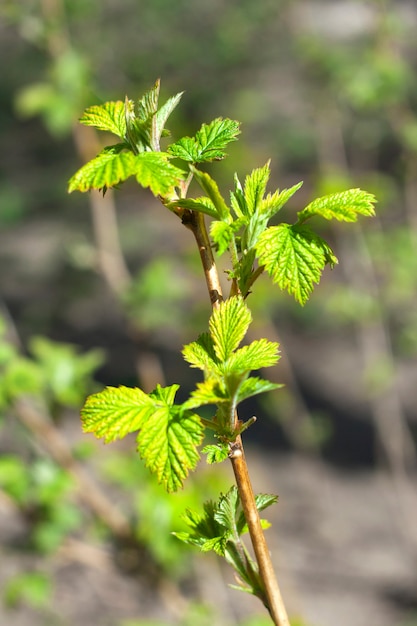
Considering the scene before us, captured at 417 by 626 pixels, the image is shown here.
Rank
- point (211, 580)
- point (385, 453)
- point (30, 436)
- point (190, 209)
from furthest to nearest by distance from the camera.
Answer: point (385, 453), point (211, 580), point (30, 436), point (190, 209)

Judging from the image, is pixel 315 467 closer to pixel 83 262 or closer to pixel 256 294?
pixel 256 294

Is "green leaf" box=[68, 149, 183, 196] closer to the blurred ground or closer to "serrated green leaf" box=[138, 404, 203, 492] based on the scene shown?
"serrated green leaf" box=[138, 404, 203, 492]

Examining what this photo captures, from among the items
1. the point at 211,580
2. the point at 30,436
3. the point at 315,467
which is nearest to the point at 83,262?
the point at 30,436

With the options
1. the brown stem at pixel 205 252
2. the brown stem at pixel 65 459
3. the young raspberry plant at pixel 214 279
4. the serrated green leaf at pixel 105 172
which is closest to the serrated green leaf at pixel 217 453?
the young raspberry plant at pixel 214 279

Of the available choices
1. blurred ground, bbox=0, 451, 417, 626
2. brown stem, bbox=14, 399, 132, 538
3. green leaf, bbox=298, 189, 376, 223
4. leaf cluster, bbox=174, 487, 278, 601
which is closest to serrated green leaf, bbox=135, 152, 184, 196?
green leaf, bbox=298, 189, 376, 223

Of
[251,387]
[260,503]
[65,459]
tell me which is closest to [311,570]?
[65,459]

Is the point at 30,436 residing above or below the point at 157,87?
above

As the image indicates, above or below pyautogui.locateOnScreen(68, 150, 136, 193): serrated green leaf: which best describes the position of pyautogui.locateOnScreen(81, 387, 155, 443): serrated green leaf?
below
